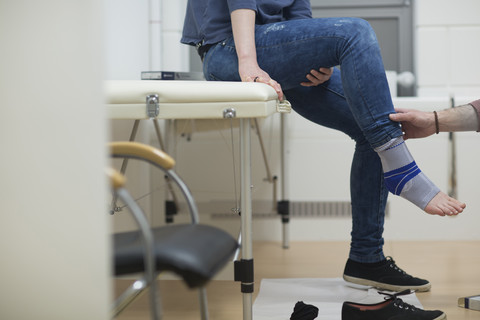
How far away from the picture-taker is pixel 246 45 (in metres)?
1.72

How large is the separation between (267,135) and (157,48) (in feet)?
2.19

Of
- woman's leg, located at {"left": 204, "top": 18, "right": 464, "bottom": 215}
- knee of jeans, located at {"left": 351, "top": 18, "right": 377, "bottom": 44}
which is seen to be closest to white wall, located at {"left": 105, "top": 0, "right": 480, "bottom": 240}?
woman's leg, located at {"left": 204, "top": 18, "right": 464, "bottom": 215}

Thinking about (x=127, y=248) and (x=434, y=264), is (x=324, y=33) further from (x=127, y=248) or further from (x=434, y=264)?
(x=434, y=264)

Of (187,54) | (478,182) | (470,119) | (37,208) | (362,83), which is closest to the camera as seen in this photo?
(37,208)

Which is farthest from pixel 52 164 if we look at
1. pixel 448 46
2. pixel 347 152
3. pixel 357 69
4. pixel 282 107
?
pixel 448 46

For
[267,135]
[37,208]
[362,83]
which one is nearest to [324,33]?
[362,83]

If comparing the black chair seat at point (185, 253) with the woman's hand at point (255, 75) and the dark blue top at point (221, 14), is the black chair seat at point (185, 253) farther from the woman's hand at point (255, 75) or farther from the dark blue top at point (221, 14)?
the dark blue top at point (221, 14)

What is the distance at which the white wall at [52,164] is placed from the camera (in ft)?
2.68

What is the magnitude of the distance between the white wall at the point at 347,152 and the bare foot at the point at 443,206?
121cm

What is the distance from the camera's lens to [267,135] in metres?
3.00

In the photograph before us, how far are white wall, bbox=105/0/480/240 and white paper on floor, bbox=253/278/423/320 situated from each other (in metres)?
0.80

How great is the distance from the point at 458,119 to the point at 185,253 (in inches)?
44.9

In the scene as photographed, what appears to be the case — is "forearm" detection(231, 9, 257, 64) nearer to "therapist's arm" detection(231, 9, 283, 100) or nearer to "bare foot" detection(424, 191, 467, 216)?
"therapist's arm" detection(231, 9, 283, 100)

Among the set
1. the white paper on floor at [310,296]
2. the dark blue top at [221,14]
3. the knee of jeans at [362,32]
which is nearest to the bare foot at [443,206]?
the white paper on floor at [310,296]
